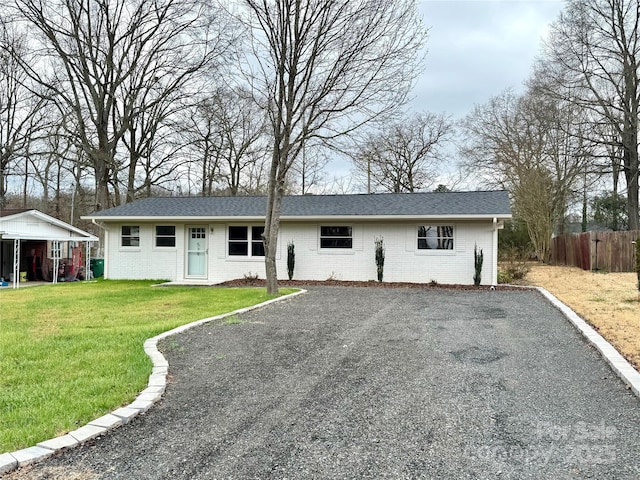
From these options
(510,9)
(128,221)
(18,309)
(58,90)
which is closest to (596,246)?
(510,9)

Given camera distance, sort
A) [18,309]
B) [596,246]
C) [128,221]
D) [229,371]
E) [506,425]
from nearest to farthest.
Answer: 1. [506,425]
2. [229,371]
3. [18,309]
4. [128,221]
5. [596,246]

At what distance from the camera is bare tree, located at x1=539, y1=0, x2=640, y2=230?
22.3 meters

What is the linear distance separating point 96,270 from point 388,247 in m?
14.1

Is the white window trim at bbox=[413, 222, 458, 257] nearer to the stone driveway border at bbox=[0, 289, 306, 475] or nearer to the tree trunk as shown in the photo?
the tree trunk

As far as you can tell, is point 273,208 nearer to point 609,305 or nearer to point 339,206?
point 339,206

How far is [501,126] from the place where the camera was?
27312 millimetres

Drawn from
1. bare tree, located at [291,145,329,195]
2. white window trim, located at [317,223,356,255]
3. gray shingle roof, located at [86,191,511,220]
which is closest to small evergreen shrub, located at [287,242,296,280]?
white window trim, located at [317,223,356,255]

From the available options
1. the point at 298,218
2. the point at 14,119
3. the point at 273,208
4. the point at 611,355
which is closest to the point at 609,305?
the point at 611,355

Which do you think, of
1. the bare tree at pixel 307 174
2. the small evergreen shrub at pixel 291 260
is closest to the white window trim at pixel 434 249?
the small evergreen shrub at pixel 291 260

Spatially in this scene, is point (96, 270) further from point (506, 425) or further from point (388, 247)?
point (506, 425)

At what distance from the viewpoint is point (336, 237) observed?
15195 mm

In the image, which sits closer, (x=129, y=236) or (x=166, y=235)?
(x=166, y=235)

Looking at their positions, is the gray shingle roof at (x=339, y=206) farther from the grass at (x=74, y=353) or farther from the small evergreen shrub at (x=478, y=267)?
the grass at (x=74, y=353)

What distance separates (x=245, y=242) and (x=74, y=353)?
34.3ft
